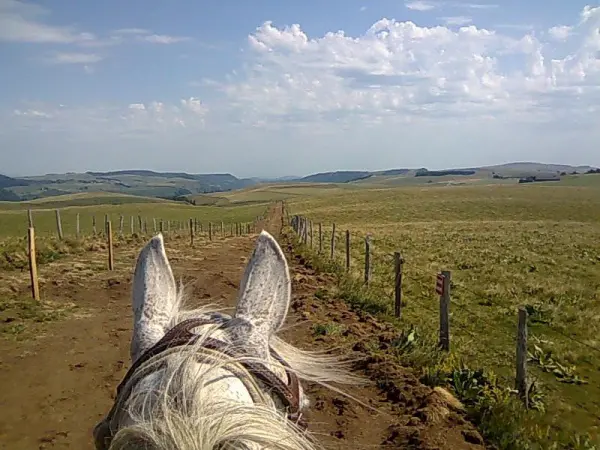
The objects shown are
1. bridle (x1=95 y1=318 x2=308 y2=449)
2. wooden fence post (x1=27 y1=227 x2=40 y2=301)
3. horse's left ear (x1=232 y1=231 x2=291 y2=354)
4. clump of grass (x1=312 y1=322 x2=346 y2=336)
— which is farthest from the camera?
wooden fence post (x1=27 y1=227 x2=40 y2=301)

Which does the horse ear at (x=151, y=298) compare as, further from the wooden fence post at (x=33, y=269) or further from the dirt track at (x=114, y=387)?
the wooden fence post at (x=33, y=269)

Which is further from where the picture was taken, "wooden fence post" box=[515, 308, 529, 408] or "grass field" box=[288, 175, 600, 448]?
"grass field" box=[288, 175, 600, 448]

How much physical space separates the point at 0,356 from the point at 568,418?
769 cm

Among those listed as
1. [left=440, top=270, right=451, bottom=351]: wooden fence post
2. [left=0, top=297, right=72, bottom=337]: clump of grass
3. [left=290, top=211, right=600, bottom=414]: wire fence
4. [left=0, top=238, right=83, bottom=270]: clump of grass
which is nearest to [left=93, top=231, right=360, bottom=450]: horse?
[left=290, top=211, right=600, bottom=414]: wire fence

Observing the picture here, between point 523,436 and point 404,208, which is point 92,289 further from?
point 404,208

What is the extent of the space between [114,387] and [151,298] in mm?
5646

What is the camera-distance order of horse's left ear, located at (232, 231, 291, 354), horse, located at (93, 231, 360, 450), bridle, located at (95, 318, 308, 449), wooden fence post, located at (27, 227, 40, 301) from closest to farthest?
horse, located at (93, 231, 360, 450), bridle, located at (95, 318, 308, 449), horse's left ear, located at (232, 231, 291, 354), wooden fence post, located at (27, 227, 40, 301)

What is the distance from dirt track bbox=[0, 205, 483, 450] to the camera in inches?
208

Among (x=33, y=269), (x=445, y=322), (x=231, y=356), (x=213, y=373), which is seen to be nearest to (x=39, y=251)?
(x=33, y=269)

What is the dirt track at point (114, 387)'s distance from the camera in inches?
208

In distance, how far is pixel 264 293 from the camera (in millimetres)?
1792

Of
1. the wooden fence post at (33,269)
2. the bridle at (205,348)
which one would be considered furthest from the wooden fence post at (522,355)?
the wooden fence post at (33,269)

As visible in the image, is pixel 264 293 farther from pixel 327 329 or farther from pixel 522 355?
pixel 327 329

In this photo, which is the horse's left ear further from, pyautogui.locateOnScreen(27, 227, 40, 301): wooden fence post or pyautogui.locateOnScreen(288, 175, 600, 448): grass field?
pyautogui.locateOnScreen(27, 227, 40, 301): wooden fence post
